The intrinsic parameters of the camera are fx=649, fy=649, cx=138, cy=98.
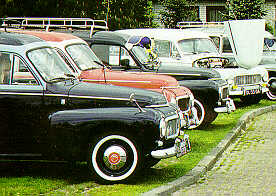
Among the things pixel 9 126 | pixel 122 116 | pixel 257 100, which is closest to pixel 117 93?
pixel 122 116

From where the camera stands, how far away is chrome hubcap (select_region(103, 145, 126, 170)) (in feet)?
27.0

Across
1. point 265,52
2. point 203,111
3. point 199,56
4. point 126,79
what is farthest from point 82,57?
point 265,52

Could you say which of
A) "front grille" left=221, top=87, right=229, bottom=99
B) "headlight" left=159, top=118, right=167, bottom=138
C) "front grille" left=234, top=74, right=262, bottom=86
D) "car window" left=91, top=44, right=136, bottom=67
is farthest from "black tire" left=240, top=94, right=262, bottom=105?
"headlight" left=159, top=118, right=167, bottom=138

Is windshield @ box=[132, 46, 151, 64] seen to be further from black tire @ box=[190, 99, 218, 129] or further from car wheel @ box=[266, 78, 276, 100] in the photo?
car wheel @ box=[266, 78, 276, 100]

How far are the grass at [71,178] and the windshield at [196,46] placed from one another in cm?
642

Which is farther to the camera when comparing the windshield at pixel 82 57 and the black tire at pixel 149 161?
the windshield at pixel 82 57

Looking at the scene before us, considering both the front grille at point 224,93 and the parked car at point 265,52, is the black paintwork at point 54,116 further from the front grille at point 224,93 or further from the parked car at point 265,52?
the parked car at point 265,52

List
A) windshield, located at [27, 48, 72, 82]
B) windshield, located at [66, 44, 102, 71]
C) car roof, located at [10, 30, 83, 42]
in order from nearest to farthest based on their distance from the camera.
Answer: windshield, located at [27, 48, 72, 82], car roof, located at [10, 30, 83, 42], windshield, located at [66, 44, 102, 71]

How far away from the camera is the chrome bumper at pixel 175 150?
8211mm

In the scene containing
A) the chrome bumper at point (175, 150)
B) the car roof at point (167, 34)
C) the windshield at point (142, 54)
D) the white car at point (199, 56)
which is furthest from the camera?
the car roof at point (167, 34)

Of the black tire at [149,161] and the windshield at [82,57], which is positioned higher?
the windshield at [82,57]

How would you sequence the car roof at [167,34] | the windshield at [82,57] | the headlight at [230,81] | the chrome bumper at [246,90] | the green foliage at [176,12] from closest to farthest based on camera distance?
the windshield at [82,57] < the headlight at [230,81] < the chrome bumper at [246,90] < the car roof at [167,34] < the green foliage at [176,12]

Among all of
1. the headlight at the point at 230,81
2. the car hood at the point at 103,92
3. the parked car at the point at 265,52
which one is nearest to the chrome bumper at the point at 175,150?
the car hood at the point at 103,92

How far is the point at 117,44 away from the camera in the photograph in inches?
515
